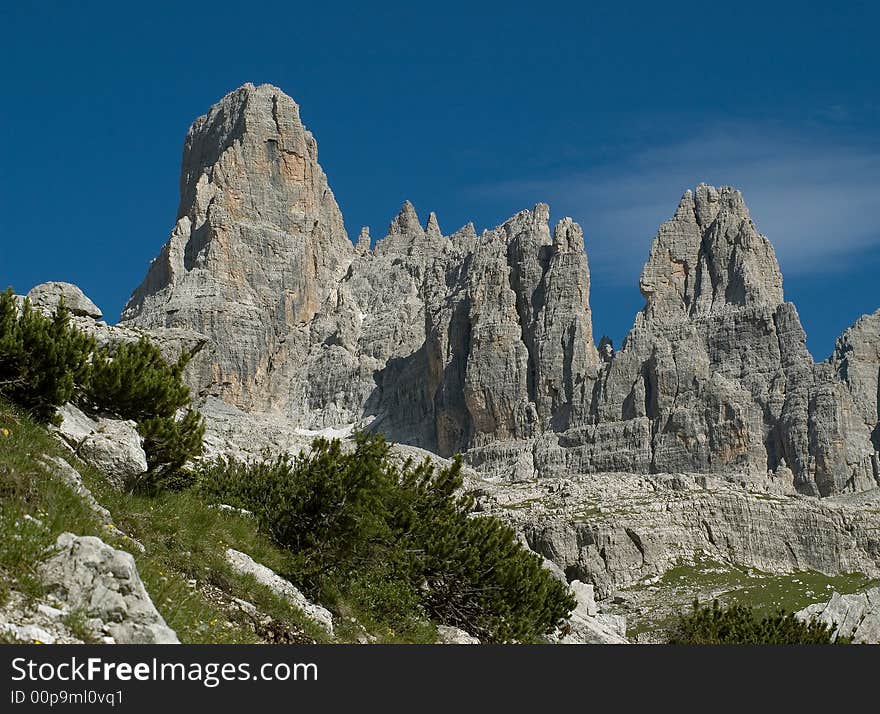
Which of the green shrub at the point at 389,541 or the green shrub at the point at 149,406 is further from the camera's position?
the green shrub at the point at 389,541

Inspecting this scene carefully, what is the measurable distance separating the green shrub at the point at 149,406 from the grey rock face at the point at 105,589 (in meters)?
9.63

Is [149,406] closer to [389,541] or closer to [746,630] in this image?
[389,541]

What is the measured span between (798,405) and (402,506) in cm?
13009

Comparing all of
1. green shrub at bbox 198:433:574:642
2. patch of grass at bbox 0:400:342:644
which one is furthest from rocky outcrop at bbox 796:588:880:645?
patch of grass at bbox 0:400:342:644

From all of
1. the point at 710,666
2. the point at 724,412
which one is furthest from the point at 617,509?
the point at 710,666

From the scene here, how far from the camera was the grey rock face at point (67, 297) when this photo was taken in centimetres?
4366

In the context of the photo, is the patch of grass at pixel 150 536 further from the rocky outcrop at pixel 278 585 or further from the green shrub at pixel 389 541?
the green shrub at pixel 389 541

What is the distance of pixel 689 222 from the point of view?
622 ft

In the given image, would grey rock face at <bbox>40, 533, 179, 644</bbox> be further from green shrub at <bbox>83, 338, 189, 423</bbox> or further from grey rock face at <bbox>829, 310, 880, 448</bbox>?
grey rock face at <bbox>829, 310, 880, 448</bbox>

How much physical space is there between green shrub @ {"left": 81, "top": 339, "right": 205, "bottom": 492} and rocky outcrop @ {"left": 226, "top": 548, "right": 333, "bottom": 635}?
2691 mm

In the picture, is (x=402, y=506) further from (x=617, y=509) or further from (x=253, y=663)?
(x=617, y=509)

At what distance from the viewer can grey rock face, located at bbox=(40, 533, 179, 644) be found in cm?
1633

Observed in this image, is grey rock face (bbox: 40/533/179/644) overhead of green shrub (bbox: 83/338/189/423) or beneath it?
beneath

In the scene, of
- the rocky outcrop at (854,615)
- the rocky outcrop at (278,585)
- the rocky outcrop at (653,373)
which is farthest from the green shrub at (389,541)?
the rocky outcrop at (653,373)
